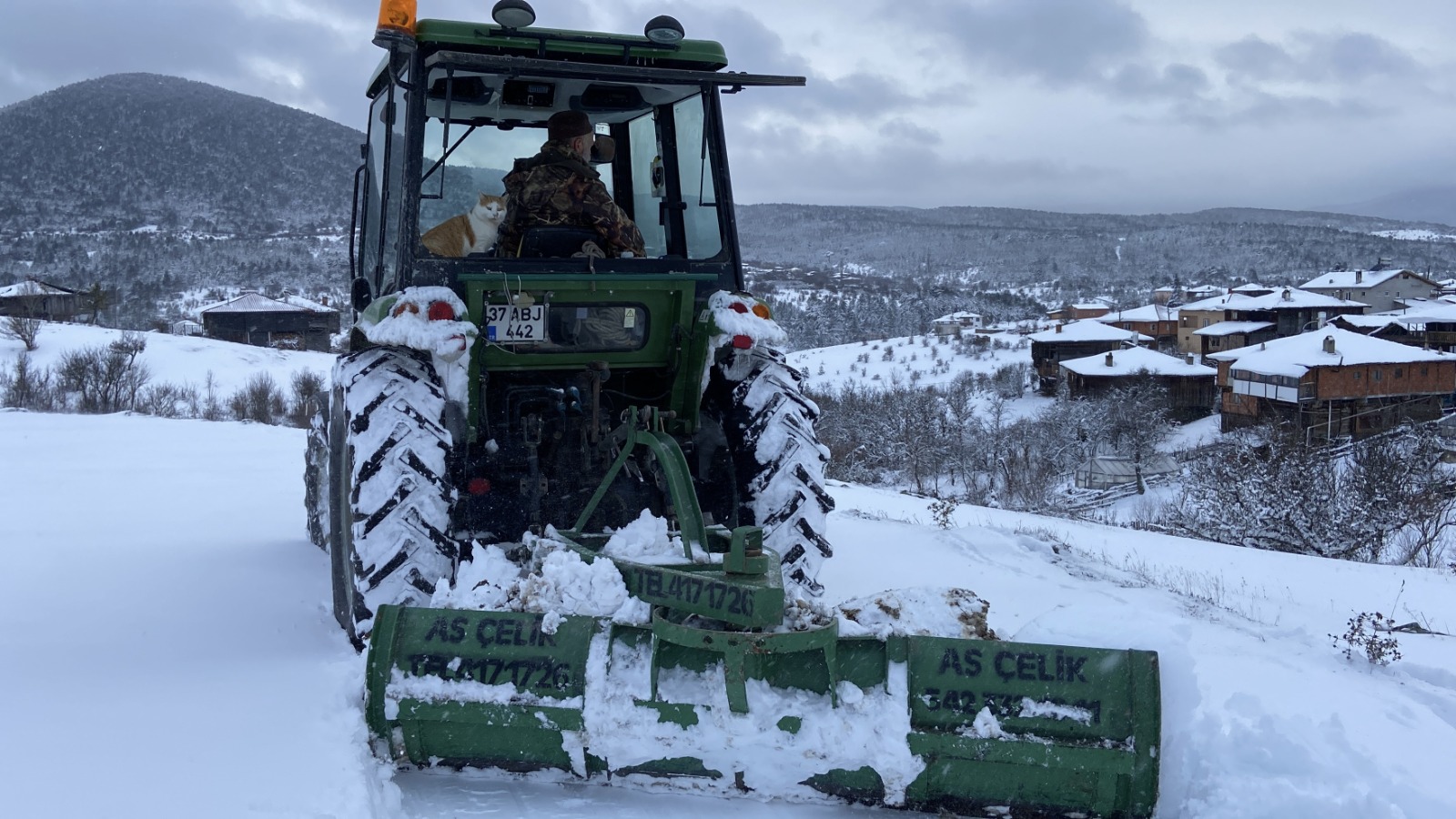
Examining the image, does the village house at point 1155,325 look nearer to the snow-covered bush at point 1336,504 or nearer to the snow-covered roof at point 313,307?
the snow-covered roof at point 313,307

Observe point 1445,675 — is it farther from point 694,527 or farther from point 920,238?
point 920,238

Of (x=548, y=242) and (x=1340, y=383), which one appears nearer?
(x=548, y=242)

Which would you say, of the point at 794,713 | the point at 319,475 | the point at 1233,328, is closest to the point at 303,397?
the point at 319,475

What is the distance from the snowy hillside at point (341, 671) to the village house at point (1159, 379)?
43.5 metres

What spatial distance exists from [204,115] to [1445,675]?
530 feet

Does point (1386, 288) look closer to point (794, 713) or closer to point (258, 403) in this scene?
point (258, 403)

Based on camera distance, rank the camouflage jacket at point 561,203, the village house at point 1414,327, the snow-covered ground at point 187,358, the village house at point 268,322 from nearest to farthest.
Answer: the camouflage jacket at point 561,203
the snow-covered ground at point 187,358
the village house at point 1414,327
the village house at point 268,322

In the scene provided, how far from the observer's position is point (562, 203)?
4172 mm

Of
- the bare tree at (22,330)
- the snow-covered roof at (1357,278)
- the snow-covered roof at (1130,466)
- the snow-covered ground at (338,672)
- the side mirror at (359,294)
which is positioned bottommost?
the snow-covered roof at (1130,466)

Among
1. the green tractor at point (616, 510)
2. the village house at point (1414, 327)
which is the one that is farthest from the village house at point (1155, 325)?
the green tractor at point (616, 510)

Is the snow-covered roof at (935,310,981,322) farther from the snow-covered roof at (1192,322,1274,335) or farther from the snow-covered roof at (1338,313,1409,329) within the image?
the snow-covered roof at (1338,313,1409,329)

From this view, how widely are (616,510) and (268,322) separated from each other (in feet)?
186

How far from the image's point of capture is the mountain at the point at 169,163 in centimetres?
11694

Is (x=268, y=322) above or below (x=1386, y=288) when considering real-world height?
below
